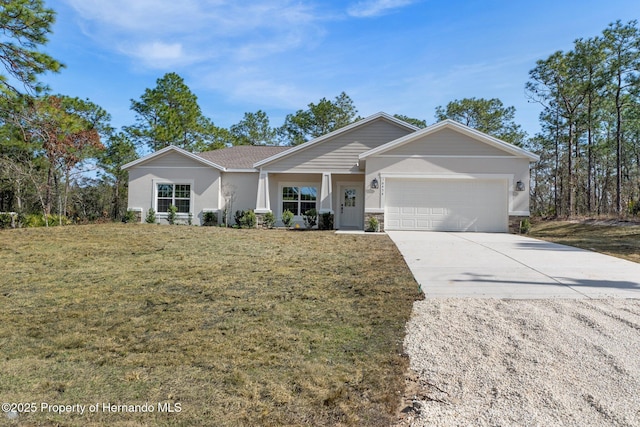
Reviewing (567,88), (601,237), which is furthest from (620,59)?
(601,237)

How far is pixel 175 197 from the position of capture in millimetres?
17547

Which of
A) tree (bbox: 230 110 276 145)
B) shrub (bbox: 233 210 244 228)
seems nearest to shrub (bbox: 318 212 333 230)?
shrub (bbox: 233 210 244 228)

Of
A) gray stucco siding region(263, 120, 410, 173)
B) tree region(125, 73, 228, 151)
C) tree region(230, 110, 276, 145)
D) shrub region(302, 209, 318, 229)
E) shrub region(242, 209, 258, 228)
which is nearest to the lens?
shrub region(242, 209, 258, 228)

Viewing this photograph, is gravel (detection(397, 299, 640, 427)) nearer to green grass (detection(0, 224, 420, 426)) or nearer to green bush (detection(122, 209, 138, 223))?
green grass (detection(0, 224, 420, 426))

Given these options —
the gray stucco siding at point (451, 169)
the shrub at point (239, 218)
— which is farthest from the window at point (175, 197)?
the gray stucco siding at point (451, 169)

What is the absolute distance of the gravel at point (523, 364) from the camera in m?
2.37

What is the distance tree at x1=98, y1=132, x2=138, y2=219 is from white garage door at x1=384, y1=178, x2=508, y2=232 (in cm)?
2303

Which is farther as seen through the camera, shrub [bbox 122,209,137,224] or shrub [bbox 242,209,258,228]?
shrub [bbox 122,209,137,224]

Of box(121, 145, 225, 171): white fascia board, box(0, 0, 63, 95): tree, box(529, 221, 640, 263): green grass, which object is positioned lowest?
box(529, 221, 640, 263): green grass

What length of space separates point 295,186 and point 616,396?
15768 mm

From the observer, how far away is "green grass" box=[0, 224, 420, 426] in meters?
2.44

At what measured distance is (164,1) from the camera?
33.3ft

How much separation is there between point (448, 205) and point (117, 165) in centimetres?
2627

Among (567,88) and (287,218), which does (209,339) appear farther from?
(567,88)
